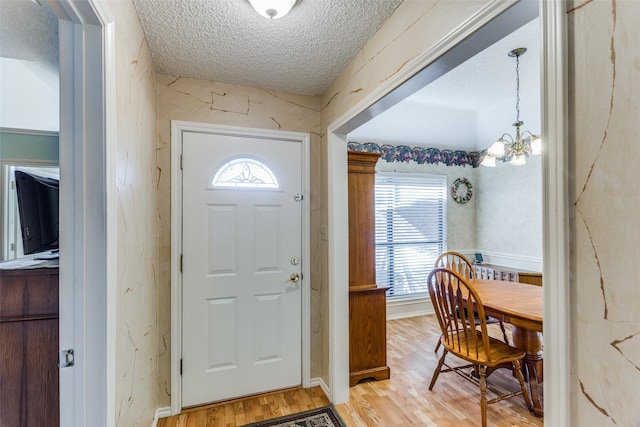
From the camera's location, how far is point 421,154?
412 centimetres

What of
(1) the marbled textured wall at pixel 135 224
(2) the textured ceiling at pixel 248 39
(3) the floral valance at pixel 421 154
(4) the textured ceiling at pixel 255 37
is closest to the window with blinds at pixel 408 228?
(3) the floral valance at pixel 421 154

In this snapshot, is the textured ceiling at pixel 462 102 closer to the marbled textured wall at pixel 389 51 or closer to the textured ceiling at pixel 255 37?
the marbled textured wall at pixel 389 51

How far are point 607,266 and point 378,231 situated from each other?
3226 mm

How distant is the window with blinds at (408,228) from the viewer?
3.94m

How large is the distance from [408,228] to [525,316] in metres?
2.23

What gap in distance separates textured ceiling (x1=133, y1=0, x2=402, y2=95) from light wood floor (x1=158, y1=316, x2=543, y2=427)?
2345 mm

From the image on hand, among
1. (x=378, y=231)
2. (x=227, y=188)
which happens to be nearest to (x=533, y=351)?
(x=378, y=231)

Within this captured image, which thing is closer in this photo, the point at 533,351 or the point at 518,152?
the point at 533,351

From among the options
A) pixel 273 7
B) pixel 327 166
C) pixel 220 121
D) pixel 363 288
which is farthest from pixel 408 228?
pixel 273 7

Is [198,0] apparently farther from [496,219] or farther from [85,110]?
[496,219]

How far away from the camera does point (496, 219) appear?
4.10 metres

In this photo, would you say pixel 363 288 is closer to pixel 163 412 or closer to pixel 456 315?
pixel 456 315

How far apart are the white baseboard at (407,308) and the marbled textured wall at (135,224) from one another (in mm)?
2842

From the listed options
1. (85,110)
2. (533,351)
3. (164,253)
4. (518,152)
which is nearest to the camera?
(85,110)
